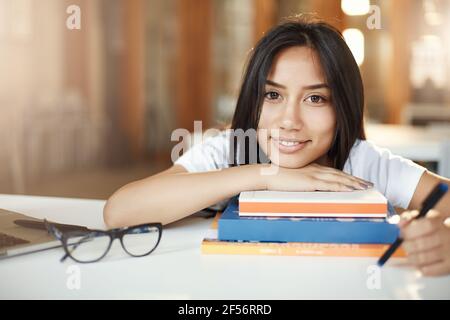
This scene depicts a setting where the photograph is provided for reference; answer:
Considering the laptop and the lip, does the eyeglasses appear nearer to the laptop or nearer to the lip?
the laptop

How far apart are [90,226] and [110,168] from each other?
4.87 m

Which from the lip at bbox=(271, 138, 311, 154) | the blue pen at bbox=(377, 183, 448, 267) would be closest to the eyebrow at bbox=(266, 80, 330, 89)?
the lip at bbox=(271, 138, 311, 154)

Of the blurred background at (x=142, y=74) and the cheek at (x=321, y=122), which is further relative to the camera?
the blurred background at (x=142, y=74)

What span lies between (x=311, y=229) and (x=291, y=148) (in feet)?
1.18

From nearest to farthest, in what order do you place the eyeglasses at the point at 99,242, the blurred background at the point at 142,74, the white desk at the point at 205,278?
1. the white desk at the point at 205,278
2. the eyeglasses at the point at 99,242
3. the blurred background at the point at 142,74

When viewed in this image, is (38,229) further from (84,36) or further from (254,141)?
(84,36)

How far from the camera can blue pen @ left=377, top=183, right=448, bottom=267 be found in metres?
0.72

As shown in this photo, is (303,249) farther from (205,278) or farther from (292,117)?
(292,117)

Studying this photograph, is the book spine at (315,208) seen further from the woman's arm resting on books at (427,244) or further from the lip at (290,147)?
the lip at (290,147)

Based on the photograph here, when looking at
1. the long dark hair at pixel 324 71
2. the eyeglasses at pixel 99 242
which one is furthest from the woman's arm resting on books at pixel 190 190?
the long dark hair at pixel 324 71

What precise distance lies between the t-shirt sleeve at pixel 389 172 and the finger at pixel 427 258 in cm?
41

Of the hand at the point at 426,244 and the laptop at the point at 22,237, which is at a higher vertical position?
the hand at the point at 426,244

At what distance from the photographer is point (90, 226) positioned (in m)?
1.06

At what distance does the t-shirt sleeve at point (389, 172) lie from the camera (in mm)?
1184
